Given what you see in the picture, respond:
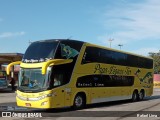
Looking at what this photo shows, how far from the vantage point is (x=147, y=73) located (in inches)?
1113

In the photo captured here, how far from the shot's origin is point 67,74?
58.4ft

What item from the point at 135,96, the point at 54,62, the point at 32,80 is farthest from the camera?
the point at 135,96

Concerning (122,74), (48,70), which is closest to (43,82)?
(48,70)

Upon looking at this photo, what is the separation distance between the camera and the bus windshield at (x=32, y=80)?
16.7 meters

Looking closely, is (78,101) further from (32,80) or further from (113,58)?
(113,58)

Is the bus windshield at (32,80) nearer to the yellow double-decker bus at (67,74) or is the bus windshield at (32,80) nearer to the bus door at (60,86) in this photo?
the yellow double-decker bus at (67,74)

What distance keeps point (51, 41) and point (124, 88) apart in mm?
8388

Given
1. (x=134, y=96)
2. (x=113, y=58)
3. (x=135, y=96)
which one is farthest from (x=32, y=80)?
(x=135, y=96)

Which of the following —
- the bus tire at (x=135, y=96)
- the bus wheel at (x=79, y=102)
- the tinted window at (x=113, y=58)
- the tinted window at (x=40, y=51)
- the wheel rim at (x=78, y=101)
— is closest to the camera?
the tinted window at (x=40, y=51)

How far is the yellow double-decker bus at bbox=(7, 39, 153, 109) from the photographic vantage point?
1677cm

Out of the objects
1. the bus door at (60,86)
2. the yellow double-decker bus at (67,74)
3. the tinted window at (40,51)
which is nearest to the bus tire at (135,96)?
the yellow double-decker bus at (67,74)

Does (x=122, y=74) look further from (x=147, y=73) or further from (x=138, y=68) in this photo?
(x=147, y=73)

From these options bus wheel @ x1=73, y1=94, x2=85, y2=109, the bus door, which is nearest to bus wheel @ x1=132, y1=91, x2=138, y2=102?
bus wheel @ x1=73, y1=94, x2=85, y2=109

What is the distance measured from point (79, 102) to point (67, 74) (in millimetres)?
2032
